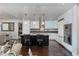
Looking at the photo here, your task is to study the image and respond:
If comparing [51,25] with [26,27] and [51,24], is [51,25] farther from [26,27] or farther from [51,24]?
[26,27]

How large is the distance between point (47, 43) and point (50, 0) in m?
6.33

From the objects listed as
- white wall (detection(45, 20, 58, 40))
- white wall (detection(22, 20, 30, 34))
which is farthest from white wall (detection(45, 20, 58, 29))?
white wall (detection(22, 20, 30, 34))

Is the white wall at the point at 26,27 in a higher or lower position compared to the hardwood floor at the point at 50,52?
higher

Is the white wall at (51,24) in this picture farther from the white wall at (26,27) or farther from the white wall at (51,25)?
the white wall at (26,27)

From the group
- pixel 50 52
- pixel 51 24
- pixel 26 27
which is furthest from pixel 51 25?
pixel 50 52

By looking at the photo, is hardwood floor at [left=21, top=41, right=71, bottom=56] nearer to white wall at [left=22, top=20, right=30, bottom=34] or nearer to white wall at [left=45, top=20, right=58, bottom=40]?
white wall at [left=45, top=20, right=58, bottom=40]

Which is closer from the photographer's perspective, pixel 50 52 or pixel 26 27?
pixel 50 52

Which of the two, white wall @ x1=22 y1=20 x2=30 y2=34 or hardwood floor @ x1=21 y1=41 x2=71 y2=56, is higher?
white wall @ x1=22 y1=20 x2=30 y2=34

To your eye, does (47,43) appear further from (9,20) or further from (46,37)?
(9,20)

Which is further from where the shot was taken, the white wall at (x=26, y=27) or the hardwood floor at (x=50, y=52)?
the white wall at (x=26, y=27)

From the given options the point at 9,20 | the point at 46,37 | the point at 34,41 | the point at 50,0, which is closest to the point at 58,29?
the point at 46,37

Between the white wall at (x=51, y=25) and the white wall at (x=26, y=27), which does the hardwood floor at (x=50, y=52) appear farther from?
the white wall at (x=26, y=27)

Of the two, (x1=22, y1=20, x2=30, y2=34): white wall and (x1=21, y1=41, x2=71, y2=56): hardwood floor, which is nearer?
(x1=21, y1=41, x2=71, y2=56): hardwood floor

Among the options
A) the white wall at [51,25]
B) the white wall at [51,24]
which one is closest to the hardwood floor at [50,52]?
the white wall at [51,25]
